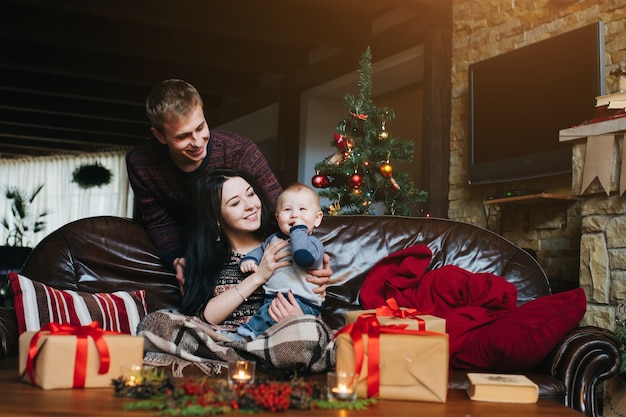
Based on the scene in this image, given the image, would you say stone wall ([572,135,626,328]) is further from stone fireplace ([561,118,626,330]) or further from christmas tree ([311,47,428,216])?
christmas tree ([311,47,428,216])

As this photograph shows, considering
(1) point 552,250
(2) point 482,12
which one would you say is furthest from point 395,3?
(1) point 552,250

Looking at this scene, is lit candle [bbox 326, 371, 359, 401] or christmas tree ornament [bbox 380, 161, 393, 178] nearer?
lit candle [bbox 326, 371, 359, 401]

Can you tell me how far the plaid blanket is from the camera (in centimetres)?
205

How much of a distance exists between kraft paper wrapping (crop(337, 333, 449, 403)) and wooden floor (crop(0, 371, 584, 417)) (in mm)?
28

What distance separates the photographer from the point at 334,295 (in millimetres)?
2631

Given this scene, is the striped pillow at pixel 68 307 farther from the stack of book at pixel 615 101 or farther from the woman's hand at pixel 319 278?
the stack of book at pixel 615 101

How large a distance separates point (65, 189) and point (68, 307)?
41.1 ft

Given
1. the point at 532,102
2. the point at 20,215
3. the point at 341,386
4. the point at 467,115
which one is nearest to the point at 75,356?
the point at 341,386

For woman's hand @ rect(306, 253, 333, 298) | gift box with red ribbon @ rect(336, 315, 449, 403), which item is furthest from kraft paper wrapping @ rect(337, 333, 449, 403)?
woman's hand @ rect(306, 253, 333, 298)

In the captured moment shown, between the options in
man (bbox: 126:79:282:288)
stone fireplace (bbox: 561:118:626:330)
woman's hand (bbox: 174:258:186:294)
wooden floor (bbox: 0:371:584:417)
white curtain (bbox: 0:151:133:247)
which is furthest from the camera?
white curtain (bbox: 0:151:133:247)

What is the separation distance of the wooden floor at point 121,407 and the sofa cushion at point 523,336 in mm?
542

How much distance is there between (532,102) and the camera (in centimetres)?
468

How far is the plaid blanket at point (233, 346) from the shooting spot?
2.05m

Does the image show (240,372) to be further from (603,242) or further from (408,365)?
(603,242)
